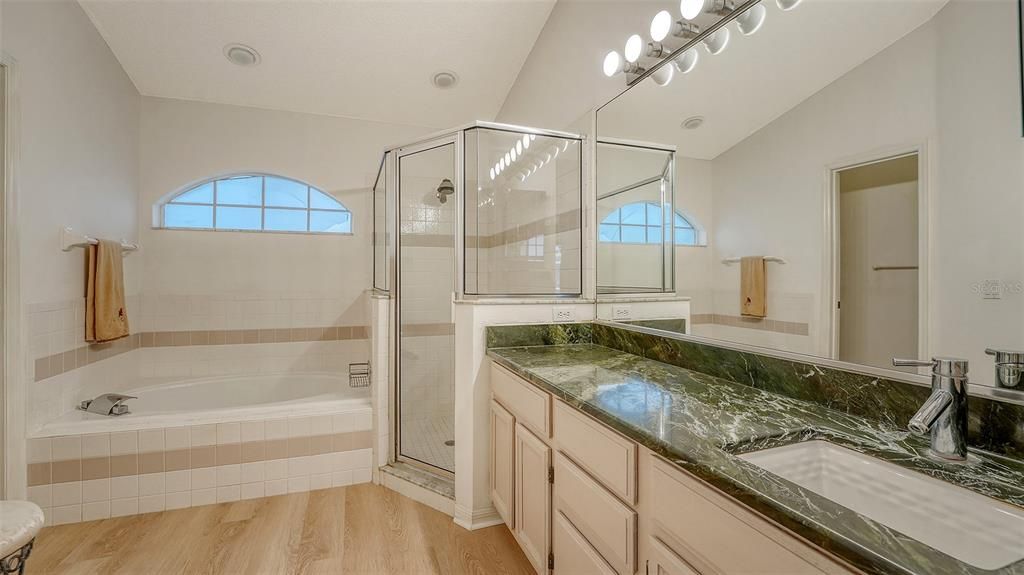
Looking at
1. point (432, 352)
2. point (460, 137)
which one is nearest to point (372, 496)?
point (432, 352)

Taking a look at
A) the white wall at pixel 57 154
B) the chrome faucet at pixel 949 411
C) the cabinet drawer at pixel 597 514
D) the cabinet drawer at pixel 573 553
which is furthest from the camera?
the white wall at pixel 57 154

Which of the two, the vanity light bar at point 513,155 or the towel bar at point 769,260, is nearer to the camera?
the towel bar at point 769,260

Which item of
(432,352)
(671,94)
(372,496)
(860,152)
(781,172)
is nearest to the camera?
(860,152)

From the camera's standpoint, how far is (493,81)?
135 inches

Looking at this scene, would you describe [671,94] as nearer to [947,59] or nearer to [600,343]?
[947,59]

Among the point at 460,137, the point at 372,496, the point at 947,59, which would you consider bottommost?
the point at 372,496

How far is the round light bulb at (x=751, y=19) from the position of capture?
1.32 m

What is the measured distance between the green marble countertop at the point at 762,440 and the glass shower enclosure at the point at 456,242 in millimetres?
824

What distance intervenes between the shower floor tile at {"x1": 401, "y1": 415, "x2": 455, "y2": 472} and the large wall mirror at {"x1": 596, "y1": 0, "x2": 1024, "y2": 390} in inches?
60.5

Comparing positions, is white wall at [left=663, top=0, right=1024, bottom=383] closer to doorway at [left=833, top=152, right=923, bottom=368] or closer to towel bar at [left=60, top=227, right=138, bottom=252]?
doorway at [left=833, top=152, right=923, bottom=368]

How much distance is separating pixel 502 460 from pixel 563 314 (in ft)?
2.53

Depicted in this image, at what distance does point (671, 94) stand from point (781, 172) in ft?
2.20

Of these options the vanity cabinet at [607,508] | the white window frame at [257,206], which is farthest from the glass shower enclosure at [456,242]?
the white window frame at [257,206]

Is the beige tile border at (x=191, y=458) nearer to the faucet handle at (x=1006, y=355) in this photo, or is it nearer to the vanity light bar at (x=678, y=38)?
the vanity light bar at (x=678, y=38)
